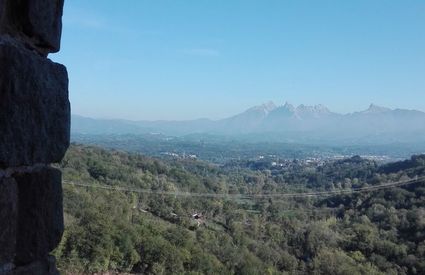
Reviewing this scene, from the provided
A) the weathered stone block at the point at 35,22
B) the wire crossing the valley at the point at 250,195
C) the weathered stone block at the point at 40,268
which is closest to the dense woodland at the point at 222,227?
the wire crossing the valley at the point at 250,195

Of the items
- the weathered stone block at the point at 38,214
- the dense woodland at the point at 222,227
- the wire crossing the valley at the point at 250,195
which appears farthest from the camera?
the wire crossing the valley at the point at 250,195

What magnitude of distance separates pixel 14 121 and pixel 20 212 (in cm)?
23

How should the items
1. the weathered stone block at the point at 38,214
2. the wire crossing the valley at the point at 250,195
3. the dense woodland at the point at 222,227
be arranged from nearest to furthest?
the weathered stone block at the point at 38,214
the dense woodland at the point at 222,227
the wire crossing the valley at the point at 250,195

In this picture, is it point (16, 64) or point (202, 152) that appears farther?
point (202, 152)

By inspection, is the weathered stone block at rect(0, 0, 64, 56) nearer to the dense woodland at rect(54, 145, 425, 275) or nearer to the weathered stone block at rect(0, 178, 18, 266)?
the weathered stone block at rect(0, 178, 18, 266)

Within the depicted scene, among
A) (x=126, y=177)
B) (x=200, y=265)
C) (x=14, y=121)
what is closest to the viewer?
(x=14, y=121)

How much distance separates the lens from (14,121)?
1.19 m

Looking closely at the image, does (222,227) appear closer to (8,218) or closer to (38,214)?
(38,214)

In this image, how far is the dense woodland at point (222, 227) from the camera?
24.9 meters

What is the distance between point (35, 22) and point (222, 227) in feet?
158

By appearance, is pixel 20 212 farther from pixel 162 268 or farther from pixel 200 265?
pixel 200 265

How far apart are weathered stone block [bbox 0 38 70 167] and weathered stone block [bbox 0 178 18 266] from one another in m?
0.06

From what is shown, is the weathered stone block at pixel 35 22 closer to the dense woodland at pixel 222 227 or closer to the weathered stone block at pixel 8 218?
the weathered stone block at pixel 8 218

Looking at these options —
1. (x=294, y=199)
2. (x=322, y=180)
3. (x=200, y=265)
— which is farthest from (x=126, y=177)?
(x=322, y=180)
